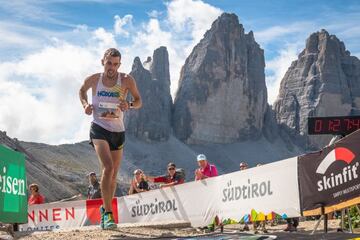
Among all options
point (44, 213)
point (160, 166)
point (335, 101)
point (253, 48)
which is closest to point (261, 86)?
point (253, 48)

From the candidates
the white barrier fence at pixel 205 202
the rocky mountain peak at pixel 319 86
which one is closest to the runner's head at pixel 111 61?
the white barrier fence at pixel 205 202

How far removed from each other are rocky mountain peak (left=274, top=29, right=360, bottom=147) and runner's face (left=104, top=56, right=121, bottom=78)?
6481 inches

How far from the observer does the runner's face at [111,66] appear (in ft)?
24.1

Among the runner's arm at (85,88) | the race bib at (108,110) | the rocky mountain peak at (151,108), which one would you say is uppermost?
the rocky mountain peak at (151,108)

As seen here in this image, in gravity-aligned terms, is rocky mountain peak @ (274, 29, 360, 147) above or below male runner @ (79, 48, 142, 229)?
above

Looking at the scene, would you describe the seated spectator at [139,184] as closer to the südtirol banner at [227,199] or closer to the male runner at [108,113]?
the südtirol banner at [227,199]

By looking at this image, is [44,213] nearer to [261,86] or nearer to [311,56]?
[261,86]

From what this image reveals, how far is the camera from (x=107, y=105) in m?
7.38

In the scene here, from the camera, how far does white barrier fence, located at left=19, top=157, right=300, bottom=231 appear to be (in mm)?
8969

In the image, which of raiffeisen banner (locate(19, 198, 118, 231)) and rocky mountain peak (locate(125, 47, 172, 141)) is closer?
raiffeisen banner (locate(19, 198, 118, 231))

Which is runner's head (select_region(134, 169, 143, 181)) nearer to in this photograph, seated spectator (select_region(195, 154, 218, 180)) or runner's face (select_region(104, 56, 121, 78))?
seated spectator (select_region(195, 154, 218, 180))

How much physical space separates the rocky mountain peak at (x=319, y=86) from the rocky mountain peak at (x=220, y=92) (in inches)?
695

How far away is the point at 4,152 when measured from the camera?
7555 mm

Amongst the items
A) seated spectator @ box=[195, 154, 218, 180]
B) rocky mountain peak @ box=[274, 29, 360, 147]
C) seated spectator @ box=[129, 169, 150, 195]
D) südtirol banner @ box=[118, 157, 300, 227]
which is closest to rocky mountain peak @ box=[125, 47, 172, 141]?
rocky mountain peak @ box=[274, 29, 360, 147]
